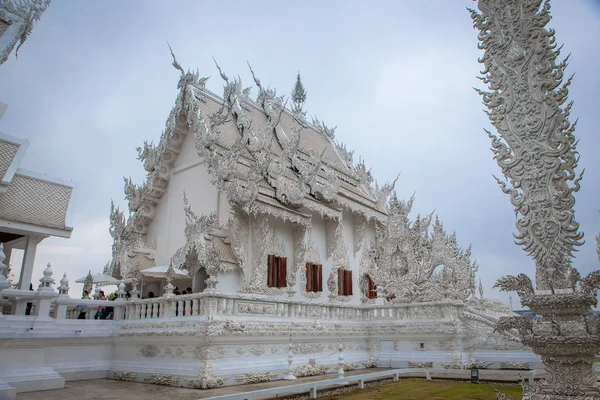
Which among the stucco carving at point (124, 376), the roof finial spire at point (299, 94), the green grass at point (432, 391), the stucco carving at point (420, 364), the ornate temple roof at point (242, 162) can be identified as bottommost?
the green grass at point (432, 391)

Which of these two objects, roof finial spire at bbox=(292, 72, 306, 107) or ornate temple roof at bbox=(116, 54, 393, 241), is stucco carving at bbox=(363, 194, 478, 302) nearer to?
ornate temple roof at bbox=(116, 54, 393, 241)

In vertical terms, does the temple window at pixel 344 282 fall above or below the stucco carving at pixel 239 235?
below

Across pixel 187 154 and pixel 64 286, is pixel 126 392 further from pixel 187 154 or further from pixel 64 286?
pixel 187 154

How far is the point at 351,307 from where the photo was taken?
1170cm

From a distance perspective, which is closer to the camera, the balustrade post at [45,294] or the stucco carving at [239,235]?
the balustrade post at [45,294]

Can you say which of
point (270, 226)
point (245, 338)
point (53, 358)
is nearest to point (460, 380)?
point (245, 338)

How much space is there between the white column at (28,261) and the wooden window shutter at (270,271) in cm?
515

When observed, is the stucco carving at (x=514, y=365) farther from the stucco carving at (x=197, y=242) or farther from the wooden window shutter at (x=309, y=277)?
the stucco carving at (x=197, y=242)

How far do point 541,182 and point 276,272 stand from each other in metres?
8.26

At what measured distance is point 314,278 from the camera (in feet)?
43.8

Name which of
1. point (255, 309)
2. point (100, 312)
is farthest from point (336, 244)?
point (100, 312)

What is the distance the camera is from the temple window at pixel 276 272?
11953mm

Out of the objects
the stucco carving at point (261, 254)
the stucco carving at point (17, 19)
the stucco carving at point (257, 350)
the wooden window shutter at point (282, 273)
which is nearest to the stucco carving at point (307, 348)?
the stucco carving at point (257, 350)

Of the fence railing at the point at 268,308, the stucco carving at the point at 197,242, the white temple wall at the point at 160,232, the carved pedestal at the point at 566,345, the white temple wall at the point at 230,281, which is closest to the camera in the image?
the carved pedestal at the point at 566,345
